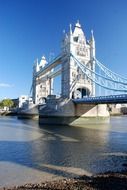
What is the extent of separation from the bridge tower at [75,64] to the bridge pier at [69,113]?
3.45 meters

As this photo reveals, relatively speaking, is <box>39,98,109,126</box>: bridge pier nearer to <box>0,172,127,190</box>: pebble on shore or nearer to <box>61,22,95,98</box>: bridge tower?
<box>61,22,95,98</box>: bridge tower

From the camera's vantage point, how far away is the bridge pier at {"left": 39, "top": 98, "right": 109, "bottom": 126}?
4434 centimetres

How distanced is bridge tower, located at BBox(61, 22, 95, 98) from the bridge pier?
3.45 meters

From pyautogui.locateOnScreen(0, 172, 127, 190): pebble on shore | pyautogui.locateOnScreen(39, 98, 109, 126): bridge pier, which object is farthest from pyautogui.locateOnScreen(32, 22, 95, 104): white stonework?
pyautogui.locateOnScreen(0, 172, 127, 190): pebble on shore

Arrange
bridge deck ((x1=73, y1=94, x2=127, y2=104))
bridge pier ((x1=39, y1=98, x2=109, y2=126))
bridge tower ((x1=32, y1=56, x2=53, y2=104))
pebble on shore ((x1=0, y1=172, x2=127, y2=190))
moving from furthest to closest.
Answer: bridge tower ((x1=32, y1=56, x2=53, y2=104))
bridge pier ((x1=39, y1=98, x2=109, y2=126))
bridge deck ((x1=73, y1=94, x2=127, y2=104))
pebble on shore ((x1=0, y1=172, x2=127, y2=190))

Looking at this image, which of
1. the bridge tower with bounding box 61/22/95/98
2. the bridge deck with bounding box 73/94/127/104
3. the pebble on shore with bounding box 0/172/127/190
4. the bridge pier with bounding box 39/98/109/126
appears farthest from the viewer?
the bridge tower with bounding box 61/22/95/98

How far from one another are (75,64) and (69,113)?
1117cm

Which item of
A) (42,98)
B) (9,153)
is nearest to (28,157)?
(9,153)

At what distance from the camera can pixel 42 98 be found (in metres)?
82.8

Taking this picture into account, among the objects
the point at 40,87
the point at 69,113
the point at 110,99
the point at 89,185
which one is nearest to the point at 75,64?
the point at 69,113

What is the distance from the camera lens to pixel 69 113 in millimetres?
44750

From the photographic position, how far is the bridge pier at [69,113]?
44344 mm

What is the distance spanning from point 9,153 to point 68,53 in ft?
122

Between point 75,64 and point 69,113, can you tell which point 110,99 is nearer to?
point 69,113
